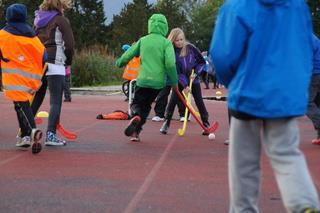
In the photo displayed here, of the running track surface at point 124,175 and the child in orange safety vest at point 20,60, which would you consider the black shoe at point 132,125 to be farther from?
the child in orange safety vest at point 20,60

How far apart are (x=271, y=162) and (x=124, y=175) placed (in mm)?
3223

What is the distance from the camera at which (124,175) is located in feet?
22.5

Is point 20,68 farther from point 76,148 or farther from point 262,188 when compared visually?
point 262,188

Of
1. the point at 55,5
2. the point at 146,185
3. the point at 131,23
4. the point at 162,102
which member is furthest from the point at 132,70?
the point at 131,23

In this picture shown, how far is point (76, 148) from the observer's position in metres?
8.72

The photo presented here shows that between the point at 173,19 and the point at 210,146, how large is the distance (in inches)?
2635

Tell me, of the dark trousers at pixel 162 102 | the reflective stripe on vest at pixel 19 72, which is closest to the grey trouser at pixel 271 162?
the reflective stripe on vest at pixel 19 72

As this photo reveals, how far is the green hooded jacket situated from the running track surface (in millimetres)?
940

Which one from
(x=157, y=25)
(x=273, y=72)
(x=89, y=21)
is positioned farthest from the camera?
(x=89, y=21)

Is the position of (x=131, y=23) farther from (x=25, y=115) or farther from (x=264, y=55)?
(x=264, y=55)

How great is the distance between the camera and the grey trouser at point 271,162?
3668 millimetres

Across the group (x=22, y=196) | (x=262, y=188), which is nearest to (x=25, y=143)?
(x=22, y=196)

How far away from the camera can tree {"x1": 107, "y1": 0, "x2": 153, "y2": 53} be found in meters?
69.6

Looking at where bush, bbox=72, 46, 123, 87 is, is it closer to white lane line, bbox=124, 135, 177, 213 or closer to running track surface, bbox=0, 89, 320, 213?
running track surface, bbox=0, 89, 320, 213
